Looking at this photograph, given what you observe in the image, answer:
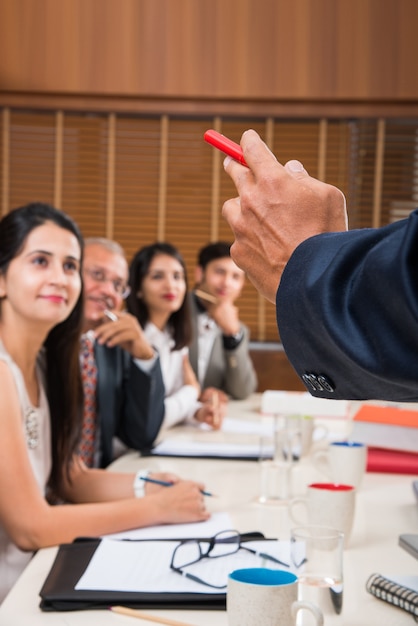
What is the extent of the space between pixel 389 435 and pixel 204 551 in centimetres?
86

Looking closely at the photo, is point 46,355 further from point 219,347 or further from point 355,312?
point 219,347

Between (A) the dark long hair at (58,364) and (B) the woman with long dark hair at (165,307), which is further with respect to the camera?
(B) the woman with long dark hair at (165,307)

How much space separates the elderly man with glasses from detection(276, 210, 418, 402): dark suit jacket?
178cm

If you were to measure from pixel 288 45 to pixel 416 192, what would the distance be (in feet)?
3.63

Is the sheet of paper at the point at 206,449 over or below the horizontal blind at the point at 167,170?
below

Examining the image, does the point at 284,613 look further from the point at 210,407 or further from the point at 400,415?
the point at 210,407

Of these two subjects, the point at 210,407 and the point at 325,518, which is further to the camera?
the point at 210,407

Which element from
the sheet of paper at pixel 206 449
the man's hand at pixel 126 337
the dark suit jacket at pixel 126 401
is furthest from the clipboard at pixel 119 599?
the man's hand at pixel 126 337

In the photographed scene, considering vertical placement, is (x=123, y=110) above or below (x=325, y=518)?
above

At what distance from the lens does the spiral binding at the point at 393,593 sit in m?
1.10

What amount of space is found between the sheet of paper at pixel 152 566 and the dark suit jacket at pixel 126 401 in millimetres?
1107

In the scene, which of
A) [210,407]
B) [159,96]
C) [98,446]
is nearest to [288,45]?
[159,96]

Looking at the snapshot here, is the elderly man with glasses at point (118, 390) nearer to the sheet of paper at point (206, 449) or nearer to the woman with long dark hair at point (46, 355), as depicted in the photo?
the sheet of paper at point (206, 449)

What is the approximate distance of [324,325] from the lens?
0.73m
